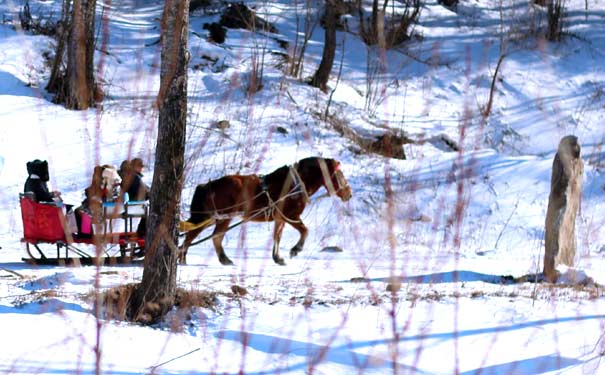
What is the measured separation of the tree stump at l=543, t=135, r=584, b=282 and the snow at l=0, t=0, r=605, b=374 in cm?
28

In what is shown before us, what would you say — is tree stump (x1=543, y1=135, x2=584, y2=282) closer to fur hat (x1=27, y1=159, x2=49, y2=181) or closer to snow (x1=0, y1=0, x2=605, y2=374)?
snow (x1=0, y1=0, x2=605, y2=374)

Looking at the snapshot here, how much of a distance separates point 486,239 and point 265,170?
372cm

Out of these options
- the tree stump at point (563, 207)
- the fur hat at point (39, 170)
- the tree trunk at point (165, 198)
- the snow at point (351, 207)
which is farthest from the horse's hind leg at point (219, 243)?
the tree trunk at point (165, 198)

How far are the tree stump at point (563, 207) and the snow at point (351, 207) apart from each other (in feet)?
0.91

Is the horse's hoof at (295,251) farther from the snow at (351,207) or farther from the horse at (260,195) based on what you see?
the horse at (260,195)

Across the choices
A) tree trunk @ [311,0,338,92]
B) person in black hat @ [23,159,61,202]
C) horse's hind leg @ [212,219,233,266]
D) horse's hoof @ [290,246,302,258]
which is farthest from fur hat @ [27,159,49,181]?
tree trunk @ [311,0,338,92]

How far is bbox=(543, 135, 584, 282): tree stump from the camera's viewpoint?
9.42 meters

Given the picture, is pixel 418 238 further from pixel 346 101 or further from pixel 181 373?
pixel 181 373

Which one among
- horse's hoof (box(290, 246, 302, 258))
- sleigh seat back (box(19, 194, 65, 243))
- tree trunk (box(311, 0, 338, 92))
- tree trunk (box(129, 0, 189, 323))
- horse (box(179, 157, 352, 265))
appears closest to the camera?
tree trunk (box(129, 0, 189, 323))

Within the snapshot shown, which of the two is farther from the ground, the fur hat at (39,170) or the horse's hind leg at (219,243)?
the fur hat at (39,170)

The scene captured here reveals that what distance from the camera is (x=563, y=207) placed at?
9.54m

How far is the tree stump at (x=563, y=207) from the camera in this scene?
30.9ft

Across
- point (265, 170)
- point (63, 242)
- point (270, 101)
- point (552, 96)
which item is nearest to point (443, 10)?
point (552, 96)

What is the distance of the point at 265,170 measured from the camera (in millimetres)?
14477
